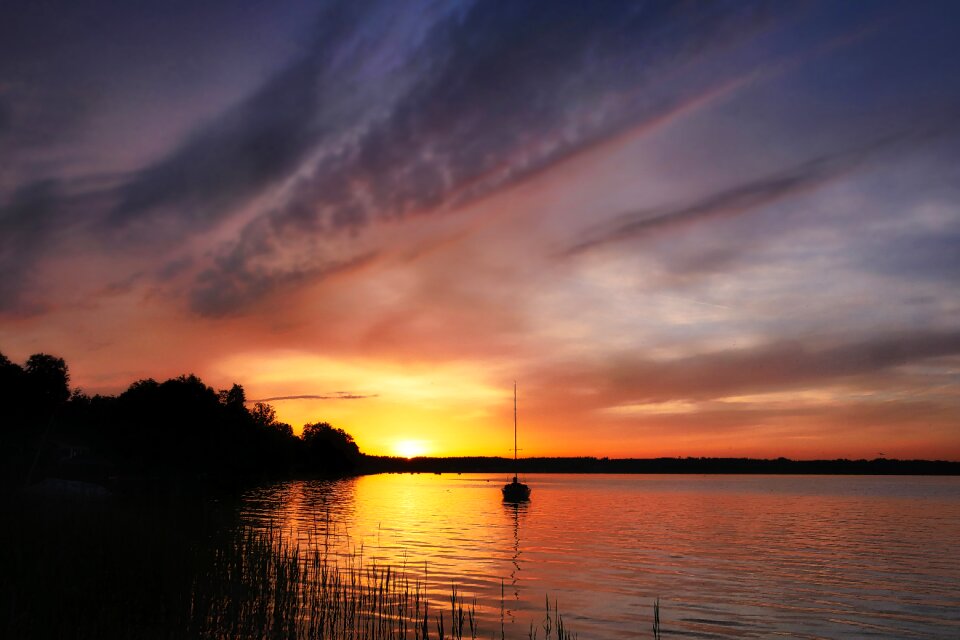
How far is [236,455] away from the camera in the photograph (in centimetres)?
16062

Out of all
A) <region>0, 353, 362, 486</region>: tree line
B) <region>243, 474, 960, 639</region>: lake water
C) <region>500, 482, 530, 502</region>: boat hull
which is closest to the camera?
<region>243, 474, 960, 639</region>: lake water

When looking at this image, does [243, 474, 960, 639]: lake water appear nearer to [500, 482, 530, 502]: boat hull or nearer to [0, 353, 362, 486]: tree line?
[500, 482, 530, 502]: boat hull

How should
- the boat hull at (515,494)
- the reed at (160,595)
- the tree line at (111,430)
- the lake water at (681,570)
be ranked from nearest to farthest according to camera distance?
the reed at (160,595) < the lake water at (681,570) < the tree line at (111,430) < the boat hull at (515,494)

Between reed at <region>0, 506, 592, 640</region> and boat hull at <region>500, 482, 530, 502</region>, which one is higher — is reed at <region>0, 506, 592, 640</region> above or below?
above

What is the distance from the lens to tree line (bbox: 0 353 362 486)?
91625 mm

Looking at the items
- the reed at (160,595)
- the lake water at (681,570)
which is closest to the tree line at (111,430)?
the lake water at (681,570)

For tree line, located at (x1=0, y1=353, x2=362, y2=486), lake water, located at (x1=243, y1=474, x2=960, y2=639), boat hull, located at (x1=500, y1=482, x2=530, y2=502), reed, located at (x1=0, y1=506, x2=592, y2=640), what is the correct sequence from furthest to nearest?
boat hull, located at (x1=500, y1=482, x2=530, y2=502)
tree line, located at (x1=0, y1=353, x2=362, y2=486)
lake water, located at (x1=243, y1=474, x2=960, y2=639)
reed, located at (x1=0, y1=506, x2=592, y2=640)

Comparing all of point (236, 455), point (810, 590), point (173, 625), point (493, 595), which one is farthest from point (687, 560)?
point (236, 455)

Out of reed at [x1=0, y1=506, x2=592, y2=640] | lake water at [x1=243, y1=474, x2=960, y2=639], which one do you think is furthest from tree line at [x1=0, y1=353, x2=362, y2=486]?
reed at [x1=0, y1=506, x2=592, y2=640]

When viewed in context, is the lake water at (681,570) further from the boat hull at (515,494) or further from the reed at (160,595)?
the boat hull at (515,494)

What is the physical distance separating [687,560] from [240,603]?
35409 mm

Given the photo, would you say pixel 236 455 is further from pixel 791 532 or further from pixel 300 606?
pixel 300 606

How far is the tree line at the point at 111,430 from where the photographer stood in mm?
91625

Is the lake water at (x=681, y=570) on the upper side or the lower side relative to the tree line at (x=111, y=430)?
lower
